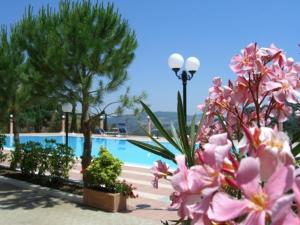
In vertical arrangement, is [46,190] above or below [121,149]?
below

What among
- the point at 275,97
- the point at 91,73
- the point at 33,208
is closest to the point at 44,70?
the point at 91,73

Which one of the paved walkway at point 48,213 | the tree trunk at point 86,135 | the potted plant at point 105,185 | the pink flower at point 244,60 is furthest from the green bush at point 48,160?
the pink flower at point 244,60

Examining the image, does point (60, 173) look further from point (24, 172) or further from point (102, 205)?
point (102, 205)

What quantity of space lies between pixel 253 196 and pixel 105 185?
690 centimetres

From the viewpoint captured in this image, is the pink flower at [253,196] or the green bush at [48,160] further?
the green bush at [48,160]

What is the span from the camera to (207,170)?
67 centimetres

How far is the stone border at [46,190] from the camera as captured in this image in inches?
305

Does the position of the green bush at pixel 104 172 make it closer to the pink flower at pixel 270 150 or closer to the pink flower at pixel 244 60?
the pink flower at pixel 244 60

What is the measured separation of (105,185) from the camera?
733 cm

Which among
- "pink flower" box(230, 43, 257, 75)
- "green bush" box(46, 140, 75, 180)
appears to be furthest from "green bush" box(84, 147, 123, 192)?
"pink flower" box(230, 43, 257, 75)

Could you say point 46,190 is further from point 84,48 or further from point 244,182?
point 244,182

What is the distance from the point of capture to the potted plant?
→ 703 cm

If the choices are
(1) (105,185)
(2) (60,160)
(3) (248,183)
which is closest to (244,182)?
(3) (248,183)

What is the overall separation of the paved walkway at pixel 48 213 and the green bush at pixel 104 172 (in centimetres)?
46
